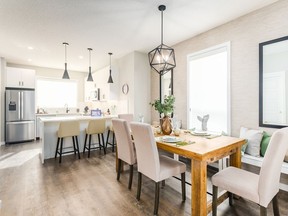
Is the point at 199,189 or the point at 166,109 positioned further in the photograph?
the point at 166,109

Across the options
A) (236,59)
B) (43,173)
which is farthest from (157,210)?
(236,59)

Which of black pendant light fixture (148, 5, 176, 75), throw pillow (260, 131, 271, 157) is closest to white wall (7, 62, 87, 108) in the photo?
black pendant light fixture (148, 5, 176, 75)

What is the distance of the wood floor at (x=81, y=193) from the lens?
193cm

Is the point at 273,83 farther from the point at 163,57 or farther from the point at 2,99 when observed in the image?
the point at 2,99

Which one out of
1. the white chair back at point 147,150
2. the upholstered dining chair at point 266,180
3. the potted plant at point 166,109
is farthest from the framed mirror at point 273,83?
the white chair back at point 147,150

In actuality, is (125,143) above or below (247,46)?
below

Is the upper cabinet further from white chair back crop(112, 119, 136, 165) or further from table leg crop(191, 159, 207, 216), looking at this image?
table leg crop(191, 159, 207, 216)

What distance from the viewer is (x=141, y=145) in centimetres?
203

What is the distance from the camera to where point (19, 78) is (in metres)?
5.50

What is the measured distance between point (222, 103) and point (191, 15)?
5.84 ft

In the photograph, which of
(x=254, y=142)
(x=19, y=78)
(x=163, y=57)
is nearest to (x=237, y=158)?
(x=254, y=142)

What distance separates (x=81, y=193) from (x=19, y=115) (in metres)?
4.60

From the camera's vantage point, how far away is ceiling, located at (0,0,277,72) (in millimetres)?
2496

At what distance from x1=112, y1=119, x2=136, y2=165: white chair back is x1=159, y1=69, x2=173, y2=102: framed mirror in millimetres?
2273
